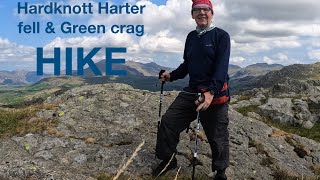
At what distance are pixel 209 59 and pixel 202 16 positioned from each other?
118cm

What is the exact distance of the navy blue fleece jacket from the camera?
980 cm

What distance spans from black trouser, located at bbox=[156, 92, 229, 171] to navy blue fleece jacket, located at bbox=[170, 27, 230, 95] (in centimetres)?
67

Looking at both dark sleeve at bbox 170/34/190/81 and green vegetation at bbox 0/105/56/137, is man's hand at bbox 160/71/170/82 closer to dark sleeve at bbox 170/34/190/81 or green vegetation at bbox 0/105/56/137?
dark sleeve at bbox 170/34/190/81

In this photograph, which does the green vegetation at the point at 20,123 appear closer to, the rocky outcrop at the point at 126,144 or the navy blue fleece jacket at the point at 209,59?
the rocky outcrop at the point at 126,144

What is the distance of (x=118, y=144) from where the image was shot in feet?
46.4

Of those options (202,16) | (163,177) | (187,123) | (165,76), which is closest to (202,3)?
(202,16)

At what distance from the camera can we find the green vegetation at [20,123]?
14562mm

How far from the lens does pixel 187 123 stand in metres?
11.1

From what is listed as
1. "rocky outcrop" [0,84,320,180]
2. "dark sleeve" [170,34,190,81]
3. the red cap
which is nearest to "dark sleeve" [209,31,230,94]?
the red cap

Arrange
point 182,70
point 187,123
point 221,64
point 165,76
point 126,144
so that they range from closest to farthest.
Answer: point 221,64 → point 187,123 → point 182,70 → point 165,76 → point 126,144

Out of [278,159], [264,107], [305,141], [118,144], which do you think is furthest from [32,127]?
[264,107]

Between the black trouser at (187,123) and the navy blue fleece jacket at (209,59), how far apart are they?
2.19 feet

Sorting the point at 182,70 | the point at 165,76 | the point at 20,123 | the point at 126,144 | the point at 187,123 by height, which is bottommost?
the point at 126,144

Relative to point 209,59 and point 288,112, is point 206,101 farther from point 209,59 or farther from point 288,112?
point 288,112
